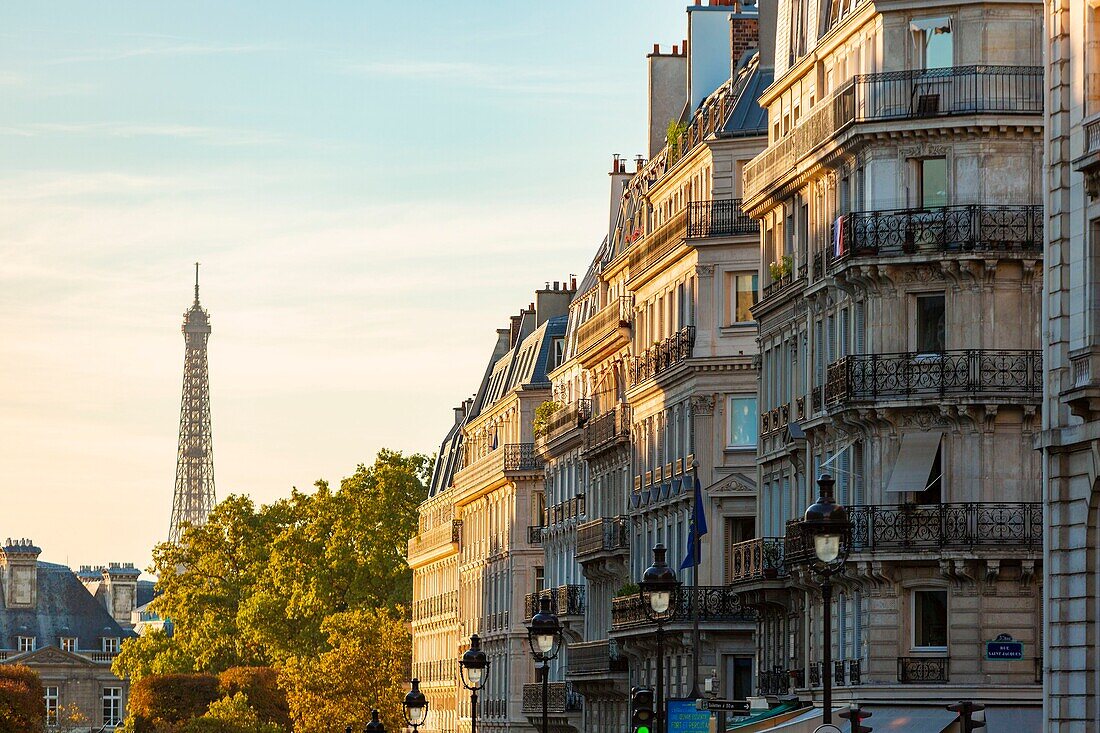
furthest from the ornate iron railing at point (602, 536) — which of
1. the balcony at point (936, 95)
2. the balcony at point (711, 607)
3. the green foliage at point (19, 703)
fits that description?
the green foliage at point (19, 703)

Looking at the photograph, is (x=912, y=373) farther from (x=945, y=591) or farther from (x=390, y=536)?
(x=390, y=536)

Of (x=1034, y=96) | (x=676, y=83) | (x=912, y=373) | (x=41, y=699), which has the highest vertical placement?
(x=676, y=83)

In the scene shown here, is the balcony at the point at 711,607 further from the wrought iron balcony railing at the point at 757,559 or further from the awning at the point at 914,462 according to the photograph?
the awning at the point at 914,462

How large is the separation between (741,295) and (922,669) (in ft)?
57.8

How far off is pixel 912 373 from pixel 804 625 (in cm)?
733

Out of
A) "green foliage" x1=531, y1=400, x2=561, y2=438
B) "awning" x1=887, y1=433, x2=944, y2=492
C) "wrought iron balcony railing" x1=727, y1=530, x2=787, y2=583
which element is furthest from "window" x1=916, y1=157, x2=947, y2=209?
"green foliage" x1=531, y1=400, x2=561, y2=438

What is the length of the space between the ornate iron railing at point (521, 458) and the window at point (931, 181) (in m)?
50.0

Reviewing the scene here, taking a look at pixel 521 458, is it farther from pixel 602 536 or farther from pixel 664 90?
pixel 664 90

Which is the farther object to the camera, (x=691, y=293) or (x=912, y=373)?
(x=691, y=293)

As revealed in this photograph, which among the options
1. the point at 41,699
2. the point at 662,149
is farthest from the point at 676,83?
A: the point at 41,699

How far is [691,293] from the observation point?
6569 cm

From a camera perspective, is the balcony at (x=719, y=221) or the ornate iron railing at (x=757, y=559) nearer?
the ornate iron railing at (x=757, y=559)

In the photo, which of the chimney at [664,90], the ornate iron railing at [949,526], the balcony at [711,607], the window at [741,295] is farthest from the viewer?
the chimney at [664,90]

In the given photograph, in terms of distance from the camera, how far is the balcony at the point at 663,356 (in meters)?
65.1
